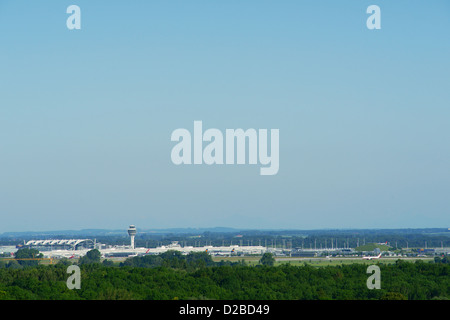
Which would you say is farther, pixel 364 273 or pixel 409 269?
pixel 409 269
